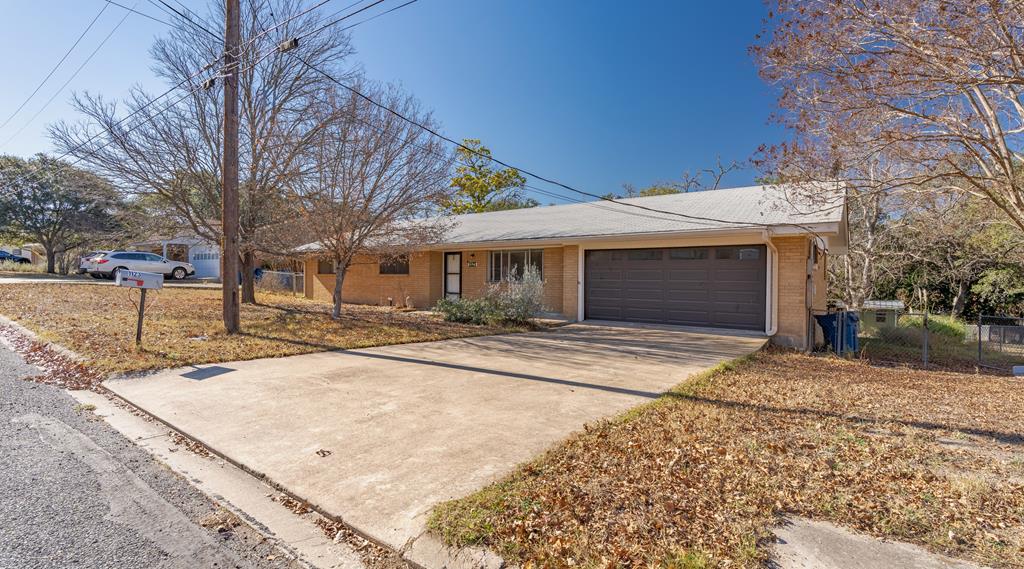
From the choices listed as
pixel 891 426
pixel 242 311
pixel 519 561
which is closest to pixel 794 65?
pixel 891 426

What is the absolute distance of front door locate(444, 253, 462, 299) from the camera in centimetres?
1670

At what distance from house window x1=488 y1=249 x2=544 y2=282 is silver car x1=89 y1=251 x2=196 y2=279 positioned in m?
20.0

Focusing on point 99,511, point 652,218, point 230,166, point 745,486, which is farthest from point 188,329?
point 652,218

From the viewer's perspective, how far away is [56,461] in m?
3.59

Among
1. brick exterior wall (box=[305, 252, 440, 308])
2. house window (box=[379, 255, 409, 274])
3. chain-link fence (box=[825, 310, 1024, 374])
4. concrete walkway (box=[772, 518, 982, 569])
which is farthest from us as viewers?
house window (box=[379, 255, 409, 274])

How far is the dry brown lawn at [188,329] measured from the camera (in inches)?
291

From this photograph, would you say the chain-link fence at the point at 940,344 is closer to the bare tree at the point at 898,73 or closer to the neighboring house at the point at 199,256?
the bare tree at the point at 898,73

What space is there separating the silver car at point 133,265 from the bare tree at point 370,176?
61.3ft

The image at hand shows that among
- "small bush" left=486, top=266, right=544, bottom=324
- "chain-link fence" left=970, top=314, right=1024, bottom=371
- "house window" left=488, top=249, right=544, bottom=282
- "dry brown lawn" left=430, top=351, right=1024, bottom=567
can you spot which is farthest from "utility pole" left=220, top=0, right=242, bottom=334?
"chain-link fence" left=970, top=314, right=1024, bottom=371

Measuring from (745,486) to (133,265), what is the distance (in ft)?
104

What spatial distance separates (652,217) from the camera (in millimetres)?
13555

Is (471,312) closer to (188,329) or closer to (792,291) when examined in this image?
(188,329)

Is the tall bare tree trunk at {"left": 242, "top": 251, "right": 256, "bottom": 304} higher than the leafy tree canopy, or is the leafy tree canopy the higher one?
the leafy tree canopy

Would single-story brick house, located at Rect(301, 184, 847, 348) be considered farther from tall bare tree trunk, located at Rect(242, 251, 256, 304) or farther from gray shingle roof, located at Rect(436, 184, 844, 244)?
tall bare tree trunk, located at Rect(242, 251, 256, 304)
